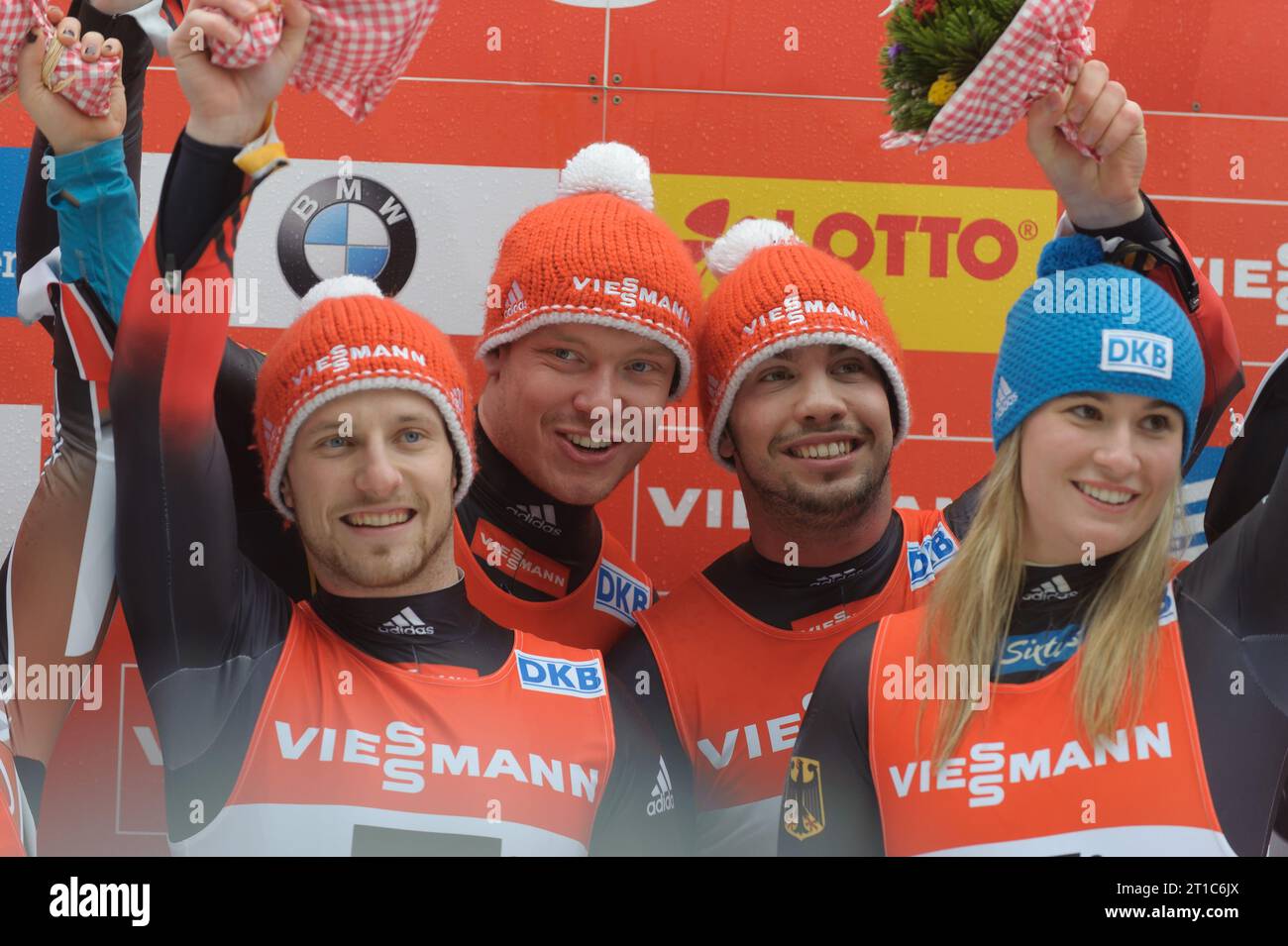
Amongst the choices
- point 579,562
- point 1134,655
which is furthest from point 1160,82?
point 579,562

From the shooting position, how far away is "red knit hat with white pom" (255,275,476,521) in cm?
221

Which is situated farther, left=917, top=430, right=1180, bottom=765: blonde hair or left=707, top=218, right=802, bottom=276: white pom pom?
left=707, top=218, right=802, bottom=276: white pom pom

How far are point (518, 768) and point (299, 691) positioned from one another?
39 centimetres

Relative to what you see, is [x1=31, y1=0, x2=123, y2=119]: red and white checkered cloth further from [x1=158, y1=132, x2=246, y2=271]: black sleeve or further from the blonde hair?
the blonde hair

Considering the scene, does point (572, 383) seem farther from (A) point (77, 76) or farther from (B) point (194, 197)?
(A) point (77, 76)

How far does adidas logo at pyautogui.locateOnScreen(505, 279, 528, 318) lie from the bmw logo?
284 millimetres

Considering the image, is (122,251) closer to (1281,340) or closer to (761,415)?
(761,415)

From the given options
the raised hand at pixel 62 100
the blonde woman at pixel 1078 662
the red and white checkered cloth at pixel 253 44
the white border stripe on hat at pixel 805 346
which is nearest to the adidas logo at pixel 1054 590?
the blonde woman at pixel 1078 662

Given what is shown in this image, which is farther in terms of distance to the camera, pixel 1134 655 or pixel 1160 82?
pixel 1160 82

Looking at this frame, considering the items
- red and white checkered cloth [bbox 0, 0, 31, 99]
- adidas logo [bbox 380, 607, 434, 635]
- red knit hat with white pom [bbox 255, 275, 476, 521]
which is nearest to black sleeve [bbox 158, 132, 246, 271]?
red knit hat with white pom [bbox 255, 275, 476, 521]

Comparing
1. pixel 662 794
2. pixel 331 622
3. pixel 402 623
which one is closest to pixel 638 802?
pixel 662 794

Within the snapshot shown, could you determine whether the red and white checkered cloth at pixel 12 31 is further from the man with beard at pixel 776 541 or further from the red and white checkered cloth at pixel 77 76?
the man with beard at pixel 776 541

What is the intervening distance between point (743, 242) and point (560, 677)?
930 millimetres

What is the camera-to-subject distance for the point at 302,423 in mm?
2246
